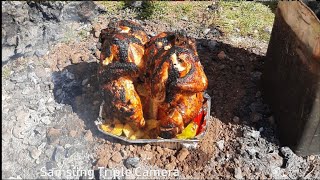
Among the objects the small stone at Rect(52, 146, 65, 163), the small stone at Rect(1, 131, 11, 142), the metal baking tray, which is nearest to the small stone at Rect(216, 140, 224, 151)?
the metal baking tray

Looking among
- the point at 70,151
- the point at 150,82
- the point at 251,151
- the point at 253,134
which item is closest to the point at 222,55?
the point at 253,134

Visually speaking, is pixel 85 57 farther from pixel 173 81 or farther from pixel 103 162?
pixel 173 81

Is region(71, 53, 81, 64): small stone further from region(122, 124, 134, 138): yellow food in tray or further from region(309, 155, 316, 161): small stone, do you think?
region(309, 155, 316, 161): small stone

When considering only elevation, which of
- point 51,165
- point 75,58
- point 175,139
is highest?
point 75,58

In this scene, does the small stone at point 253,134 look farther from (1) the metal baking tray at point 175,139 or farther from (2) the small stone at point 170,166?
(2) the small stone at point 170,166

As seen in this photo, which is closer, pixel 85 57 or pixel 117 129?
pixel 117 129

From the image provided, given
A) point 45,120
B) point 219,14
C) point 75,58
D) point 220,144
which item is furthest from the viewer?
point 219,14

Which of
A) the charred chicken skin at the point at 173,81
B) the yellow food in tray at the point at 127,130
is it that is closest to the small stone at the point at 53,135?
the yellow food in tray at the point at 127,130
